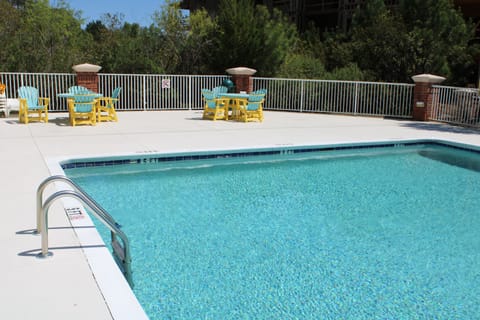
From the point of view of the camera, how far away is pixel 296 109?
17281 mm

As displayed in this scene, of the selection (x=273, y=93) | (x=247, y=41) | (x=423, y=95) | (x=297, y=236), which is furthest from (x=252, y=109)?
(x=297, y=236)

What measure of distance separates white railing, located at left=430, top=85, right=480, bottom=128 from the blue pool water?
17.2ft

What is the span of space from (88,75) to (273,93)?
20.7ft

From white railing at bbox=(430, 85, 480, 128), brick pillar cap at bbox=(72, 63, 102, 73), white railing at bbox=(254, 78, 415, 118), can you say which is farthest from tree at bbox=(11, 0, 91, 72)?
white railing at bbox=(430, 85, 480, 128)

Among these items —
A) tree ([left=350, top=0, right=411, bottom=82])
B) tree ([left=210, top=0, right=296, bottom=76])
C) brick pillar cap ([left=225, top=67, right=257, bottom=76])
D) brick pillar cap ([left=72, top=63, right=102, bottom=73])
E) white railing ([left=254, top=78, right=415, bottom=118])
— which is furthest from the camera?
tree ([left=210, top=0, right=296, bottom=76])

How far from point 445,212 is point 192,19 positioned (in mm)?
16438

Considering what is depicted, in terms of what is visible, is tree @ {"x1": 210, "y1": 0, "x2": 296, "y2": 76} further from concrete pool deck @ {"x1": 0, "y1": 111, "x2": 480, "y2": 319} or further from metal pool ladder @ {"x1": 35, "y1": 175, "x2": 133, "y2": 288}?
metal pool ladder @ {"x1": 35, "y1": 175, "x2": 133, "y2": 288}

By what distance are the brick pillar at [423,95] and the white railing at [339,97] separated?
0.52m

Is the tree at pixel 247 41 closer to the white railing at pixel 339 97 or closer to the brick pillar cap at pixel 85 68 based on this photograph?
the white railing at pixel 339 97

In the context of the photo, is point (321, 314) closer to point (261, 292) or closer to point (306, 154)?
point (261, 292)

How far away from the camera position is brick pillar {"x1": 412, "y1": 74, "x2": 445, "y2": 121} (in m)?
14.9

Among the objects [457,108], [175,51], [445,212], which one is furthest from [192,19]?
[445,212]

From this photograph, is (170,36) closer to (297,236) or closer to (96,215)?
(297,236)

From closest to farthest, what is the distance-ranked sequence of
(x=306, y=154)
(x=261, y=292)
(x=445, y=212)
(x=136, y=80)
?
(x=261, y=292)
(x=445, y=212)
(x=306, y=154)
(x=136, y=80)
